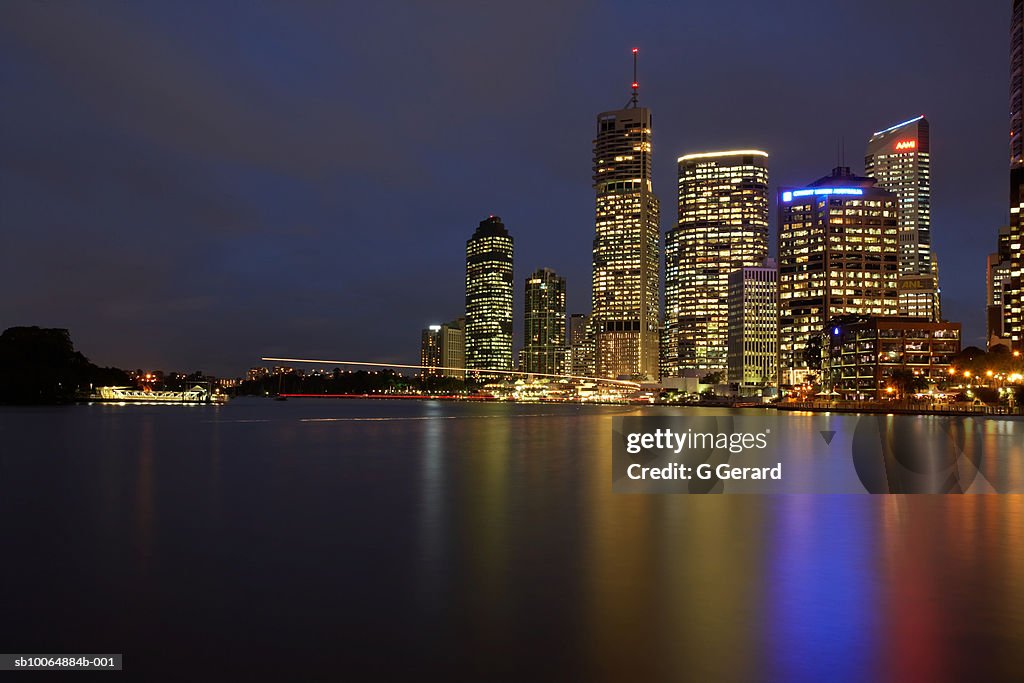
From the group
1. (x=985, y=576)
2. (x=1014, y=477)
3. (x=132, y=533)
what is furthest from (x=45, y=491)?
(x=1014, y=477)

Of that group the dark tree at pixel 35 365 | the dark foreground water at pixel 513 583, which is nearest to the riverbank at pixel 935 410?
the dark foreground water at pixel 513 583

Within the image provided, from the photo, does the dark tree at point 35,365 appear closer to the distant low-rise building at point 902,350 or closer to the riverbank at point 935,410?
the riverbank at point 935,410

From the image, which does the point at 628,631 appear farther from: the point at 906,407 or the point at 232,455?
the point at 906,407

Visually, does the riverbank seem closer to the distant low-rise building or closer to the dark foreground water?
the distant low-rise building

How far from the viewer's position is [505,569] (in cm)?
1405

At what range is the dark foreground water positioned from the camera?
30.6ft

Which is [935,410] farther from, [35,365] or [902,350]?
[35,365]

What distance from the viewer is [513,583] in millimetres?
12969

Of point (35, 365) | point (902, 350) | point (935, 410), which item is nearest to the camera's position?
point (935, 410)

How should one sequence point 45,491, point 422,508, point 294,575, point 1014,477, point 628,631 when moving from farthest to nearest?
1. point 1014,477
2. point 45,491
3. point 422,508
4. point 294,575
5. point 628,631

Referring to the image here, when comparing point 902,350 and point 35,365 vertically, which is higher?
point 902,350

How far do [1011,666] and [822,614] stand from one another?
2506 mm

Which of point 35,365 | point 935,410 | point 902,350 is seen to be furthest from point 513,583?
point 902,350

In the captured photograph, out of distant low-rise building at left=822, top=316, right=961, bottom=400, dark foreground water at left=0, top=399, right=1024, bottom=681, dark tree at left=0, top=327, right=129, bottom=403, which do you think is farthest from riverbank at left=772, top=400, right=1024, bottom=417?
dark tree at left=0, top=327, right=129, bottom=403
